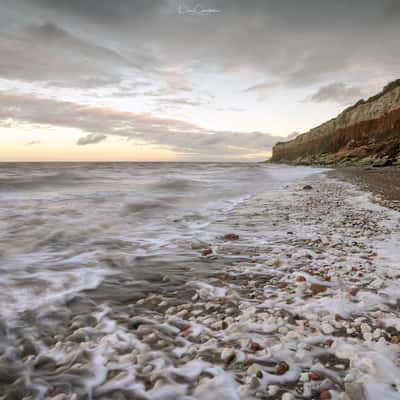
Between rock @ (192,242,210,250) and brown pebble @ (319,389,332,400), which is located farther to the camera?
rock @ (192,242,210,250)

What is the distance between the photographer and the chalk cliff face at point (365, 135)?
31750mm

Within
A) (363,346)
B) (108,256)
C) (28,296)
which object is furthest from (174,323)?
(108,256)

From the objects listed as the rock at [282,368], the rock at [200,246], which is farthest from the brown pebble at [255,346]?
the rock at [200,246]

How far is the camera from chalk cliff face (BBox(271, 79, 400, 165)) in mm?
31750

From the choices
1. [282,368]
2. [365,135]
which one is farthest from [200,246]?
[365,135]

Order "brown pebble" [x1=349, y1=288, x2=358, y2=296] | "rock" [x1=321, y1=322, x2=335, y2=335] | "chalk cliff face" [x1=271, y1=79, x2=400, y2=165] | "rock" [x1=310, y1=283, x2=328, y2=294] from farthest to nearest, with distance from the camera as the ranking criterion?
"chalk cliff face" [x1=271, y1=79, x2=400, y2=165]
"rock" [x1=310, y1=283, x2=328, y2=294]
"brown pebble" [x1=349, y1=288, x2=358, y2=296]
"rock" [x1=321, y1=322, x2=335, y2=335]

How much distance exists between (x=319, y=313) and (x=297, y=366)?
77 centimetres

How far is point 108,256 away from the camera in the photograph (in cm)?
440

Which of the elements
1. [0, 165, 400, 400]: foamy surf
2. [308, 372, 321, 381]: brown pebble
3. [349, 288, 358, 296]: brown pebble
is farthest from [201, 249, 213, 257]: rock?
[308, 372, 321, 381]: brown pebble

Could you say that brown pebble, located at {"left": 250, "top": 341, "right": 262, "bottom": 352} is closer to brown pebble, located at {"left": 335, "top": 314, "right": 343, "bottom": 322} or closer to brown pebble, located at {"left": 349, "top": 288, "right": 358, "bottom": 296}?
brown pebble, located at {"left": 335, "top": 314, "right": 343, "bottom": 322}

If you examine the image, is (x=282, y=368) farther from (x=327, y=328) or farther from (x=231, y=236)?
(x=231, y=236)

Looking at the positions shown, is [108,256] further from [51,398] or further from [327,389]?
[327,389]

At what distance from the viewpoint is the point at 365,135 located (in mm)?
39156

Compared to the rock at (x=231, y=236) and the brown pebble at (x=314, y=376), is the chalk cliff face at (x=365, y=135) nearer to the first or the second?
the rock at (x=231, y=236)
